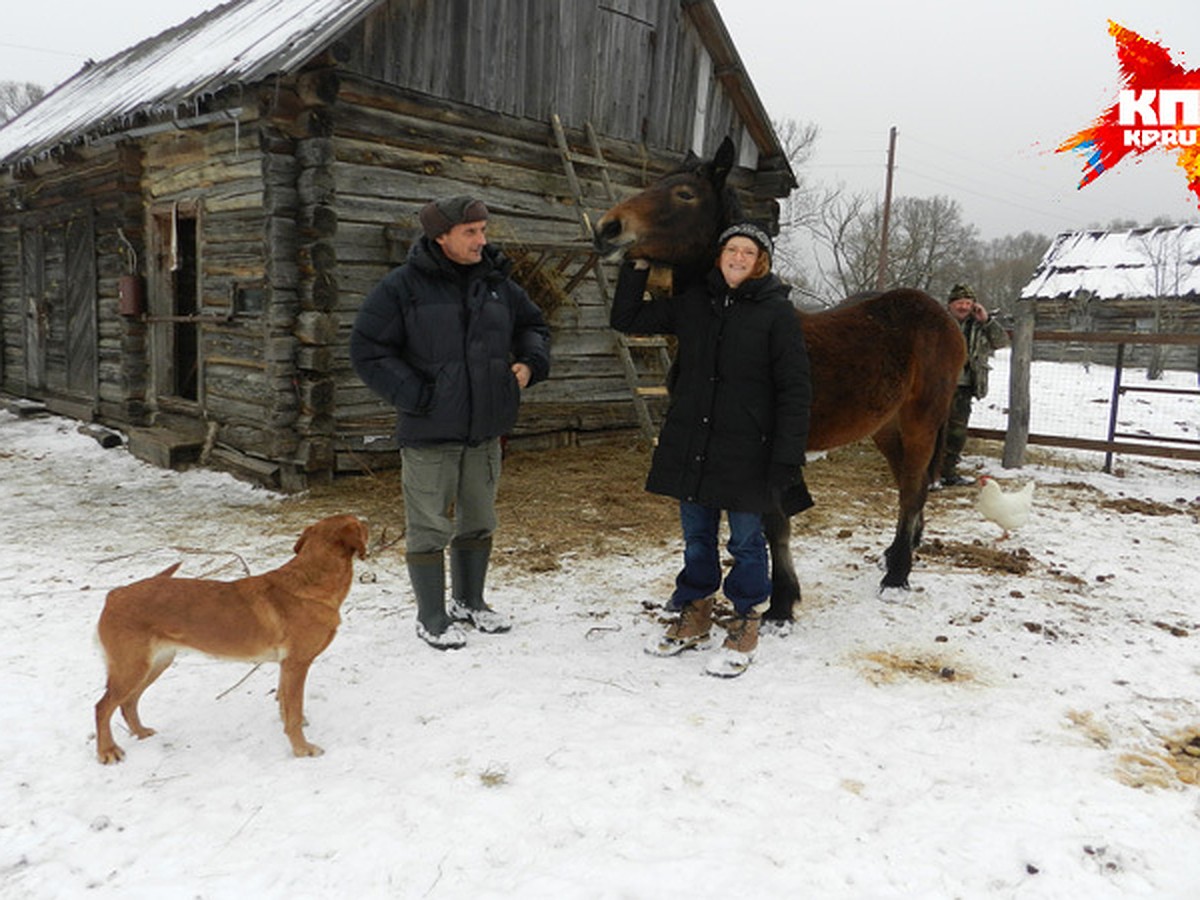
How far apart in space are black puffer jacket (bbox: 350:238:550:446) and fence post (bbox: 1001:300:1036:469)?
24.5 feet

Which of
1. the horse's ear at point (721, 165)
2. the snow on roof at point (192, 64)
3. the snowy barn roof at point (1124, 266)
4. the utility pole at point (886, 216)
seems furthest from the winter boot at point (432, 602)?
the snowy barn roof at point (1124, 266)

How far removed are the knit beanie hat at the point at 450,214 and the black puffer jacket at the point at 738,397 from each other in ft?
3.48

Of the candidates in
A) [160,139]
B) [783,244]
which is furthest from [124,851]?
[783,244]

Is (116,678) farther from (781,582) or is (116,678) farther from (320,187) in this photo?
(320,187)

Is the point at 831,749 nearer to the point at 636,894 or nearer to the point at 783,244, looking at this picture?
the point at 636,894

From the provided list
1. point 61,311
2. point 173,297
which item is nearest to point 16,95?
point 61,311

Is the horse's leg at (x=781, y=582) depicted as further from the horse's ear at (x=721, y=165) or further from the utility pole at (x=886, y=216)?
the utility pole at (x=886, y=216)

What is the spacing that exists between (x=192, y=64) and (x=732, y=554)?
818cm

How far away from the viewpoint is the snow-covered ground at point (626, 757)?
2.31m

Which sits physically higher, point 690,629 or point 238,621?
point 238,621

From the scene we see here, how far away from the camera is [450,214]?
3582 mm

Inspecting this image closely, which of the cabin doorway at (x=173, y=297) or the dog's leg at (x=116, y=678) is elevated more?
the cabin doorway at (x=173, y=297)

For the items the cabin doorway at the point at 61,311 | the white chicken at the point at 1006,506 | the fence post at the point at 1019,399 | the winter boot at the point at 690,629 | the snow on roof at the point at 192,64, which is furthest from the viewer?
the cabin doorway at the point at 61,311

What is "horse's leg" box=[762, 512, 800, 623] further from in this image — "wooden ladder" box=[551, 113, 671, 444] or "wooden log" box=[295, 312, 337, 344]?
"wooden log" box=[295, 312, 337, 344]
